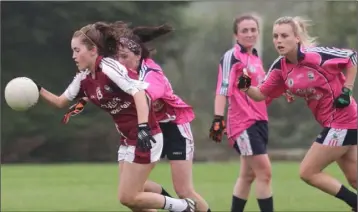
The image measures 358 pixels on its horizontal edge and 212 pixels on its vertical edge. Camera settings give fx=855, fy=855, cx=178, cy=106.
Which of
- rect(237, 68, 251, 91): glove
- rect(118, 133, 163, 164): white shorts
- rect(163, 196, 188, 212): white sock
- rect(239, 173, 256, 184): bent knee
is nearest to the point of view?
rect(118, 133, 163, 164): white shorts

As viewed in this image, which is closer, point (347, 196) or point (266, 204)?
point (347, 196)

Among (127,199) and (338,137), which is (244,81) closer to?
(338,137)

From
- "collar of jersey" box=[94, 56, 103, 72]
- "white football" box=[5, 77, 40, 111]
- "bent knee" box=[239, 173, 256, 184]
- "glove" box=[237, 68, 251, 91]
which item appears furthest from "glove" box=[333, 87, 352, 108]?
"white football" box=[5, 77, 40, 111]

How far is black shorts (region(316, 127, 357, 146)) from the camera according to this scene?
6559 millimetres

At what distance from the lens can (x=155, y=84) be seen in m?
6.24

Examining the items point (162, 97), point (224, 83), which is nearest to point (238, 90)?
point (224, 83)

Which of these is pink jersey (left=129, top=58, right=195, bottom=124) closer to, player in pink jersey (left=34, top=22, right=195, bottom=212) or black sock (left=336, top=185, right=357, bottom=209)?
player in pink jersey (left=34, top=22, right=195, bottom=212)

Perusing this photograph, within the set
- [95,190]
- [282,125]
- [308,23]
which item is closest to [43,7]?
[282,125]

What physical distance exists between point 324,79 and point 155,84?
1.34 meters

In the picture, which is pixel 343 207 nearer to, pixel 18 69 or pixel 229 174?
pixel 229 174

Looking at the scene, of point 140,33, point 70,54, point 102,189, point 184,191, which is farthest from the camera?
point 70,54

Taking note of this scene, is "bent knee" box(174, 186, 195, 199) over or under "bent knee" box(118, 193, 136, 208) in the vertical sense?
under

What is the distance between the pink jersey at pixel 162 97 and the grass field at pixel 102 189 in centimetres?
241

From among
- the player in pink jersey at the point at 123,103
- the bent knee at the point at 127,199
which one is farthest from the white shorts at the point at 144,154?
the bent knee at the point at 127,199
